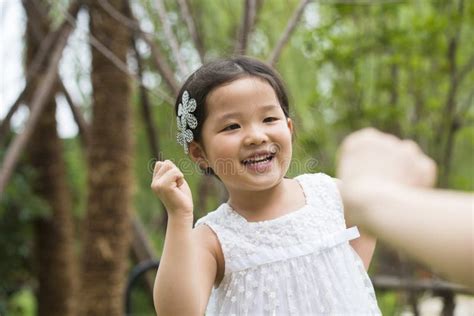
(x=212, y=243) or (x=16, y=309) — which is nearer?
(x=212, y=243)

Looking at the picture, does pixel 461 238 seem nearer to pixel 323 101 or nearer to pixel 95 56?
→ pixel 95 56

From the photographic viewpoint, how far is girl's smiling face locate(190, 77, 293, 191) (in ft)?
4.22

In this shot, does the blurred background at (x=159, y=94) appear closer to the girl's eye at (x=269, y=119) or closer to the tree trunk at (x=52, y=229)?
the tree trunk at (x=52, y=229)

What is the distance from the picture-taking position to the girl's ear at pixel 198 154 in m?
1.40

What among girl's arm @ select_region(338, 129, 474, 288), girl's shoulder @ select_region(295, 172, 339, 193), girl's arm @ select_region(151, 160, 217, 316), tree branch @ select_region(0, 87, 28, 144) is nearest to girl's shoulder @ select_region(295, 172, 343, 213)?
girl's shoulder @ select_region(295, 172, 339, 193)

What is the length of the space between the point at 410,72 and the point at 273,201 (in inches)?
108

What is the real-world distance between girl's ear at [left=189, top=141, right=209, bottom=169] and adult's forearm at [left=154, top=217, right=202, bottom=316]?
26 cm

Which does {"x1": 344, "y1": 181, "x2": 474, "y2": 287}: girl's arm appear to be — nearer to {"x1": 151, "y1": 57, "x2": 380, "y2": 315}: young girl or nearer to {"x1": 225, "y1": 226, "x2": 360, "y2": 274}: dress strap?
{"x1": 151, "y1": 57, "x2": 380, "y2": 315}: young girl

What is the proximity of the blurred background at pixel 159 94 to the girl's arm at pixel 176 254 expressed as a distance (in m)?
1.35

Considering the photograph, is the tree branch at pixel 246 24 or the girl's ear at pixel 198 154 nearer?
the girl's ear at pixel 198 154

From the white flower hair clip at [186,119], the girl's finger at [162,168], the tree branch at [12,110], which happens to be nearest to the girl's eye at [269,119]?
the white flower hair clip at [186,119]

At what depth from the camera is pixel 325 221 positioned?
1.43 metres

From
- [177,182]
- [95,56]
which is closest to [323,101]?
[95,56]

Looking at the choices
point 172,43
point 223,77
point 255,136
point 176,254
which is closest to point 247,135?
point 255,136
